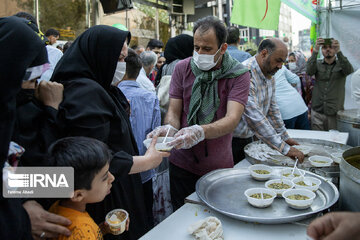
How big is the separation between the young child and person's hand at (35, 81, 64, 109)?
214mm

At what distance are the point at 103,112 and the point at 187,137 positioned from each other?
1.72ft

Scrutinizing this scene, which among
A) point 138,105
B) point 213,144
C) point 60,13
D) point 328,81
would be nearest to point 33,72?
point 213,144

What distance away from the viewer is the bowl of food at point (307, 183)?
5.46 ft

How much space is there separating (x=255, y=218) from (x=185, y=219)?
0.37m

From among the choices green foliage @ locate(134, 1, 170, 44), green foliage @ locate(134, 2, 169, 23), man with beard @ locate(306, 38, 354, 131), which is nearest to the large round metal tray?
man with beard @ locate(306, 38, 354, 131)

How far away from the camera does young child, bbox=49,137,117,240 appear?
1.18m

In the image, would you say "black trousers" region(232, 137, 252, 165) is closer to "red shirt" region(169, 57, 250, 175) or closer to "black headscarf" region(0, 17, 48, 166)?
"red shirt" region(169, 57, 250, 175)

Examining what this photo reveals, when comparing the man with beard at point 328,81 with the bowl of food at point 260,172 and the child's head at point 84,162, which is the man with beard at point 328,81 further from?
the child's head at point 84,162

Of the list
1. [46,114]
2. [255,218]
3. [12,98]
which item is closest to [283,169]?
[255,218]

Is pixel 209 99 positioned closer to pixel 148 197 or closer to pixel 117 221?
pixel 117 221

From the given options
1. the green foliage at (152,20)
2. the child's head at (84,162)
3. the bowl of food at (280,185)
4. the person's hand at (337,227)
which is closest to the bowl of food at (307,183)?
the bowl of food at (280,185)

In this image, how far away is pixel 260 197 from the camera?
5.17ft

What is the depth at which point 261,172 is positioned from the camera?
194cm

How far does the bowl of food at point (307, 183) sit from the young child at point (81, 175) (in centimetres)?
114
